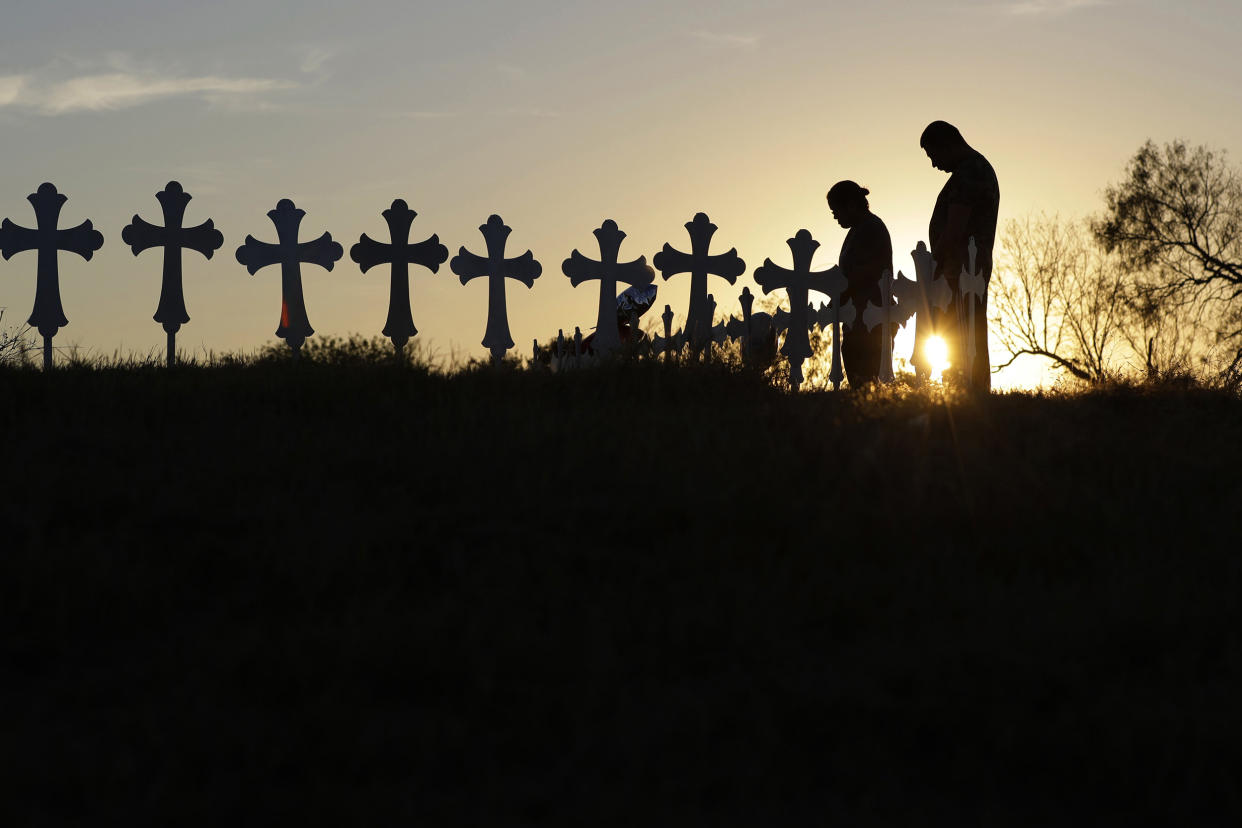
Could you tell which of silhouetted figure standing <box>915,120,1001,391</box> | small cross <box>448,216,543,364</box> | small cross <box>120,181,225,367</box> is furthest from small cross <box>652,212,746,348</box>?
small cross <box>120,181,225,367</box>

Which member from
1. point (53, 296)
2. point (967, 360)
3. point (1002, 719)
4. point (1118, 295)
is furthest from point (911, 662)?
point (1118, 295)

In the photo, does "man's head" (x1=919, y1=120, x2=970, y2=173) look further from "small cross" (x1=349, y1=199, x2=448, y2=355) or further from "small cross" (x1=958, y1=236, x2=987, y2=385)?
"small cross" (x1=349, y1=199, x2=448, y2=355)

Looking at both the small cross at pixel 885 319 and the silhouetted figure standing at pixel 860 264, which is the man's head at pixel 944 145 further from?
the small cross at pixel 885 319

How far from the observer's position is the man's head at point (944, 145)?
41.8ft

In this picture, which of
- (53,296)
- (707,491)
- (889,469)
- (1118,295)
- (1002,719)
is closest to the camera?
(1002,719)

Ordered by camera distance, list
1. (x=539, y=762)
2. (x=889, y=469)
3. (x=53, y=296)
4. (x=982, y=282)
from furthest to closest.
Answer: (x=53, y=296), (x=982, y=282), (x=889, y=469), (x=539, y=762)

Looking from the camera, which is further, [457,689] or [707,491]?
[707,491]

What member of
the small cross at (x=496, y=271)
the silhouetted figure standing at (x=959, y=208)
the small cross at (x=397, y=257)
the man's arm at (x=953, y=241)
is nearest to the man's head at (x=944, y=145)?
the silhouetted figure standing at (x=959, y=208)

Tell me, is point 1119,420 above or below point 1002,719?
above

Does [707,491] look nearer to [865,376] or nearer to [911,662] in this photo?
[911,662]

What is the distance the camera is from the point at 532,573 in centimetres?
611

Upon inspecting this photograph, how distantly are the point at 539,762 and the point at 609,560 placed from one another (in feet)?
5.50

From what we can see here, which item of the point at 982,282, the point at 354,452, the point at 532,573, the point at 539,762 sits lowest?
the point at 539,762

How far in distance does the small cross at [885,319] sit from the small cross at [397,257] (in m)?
4.85
